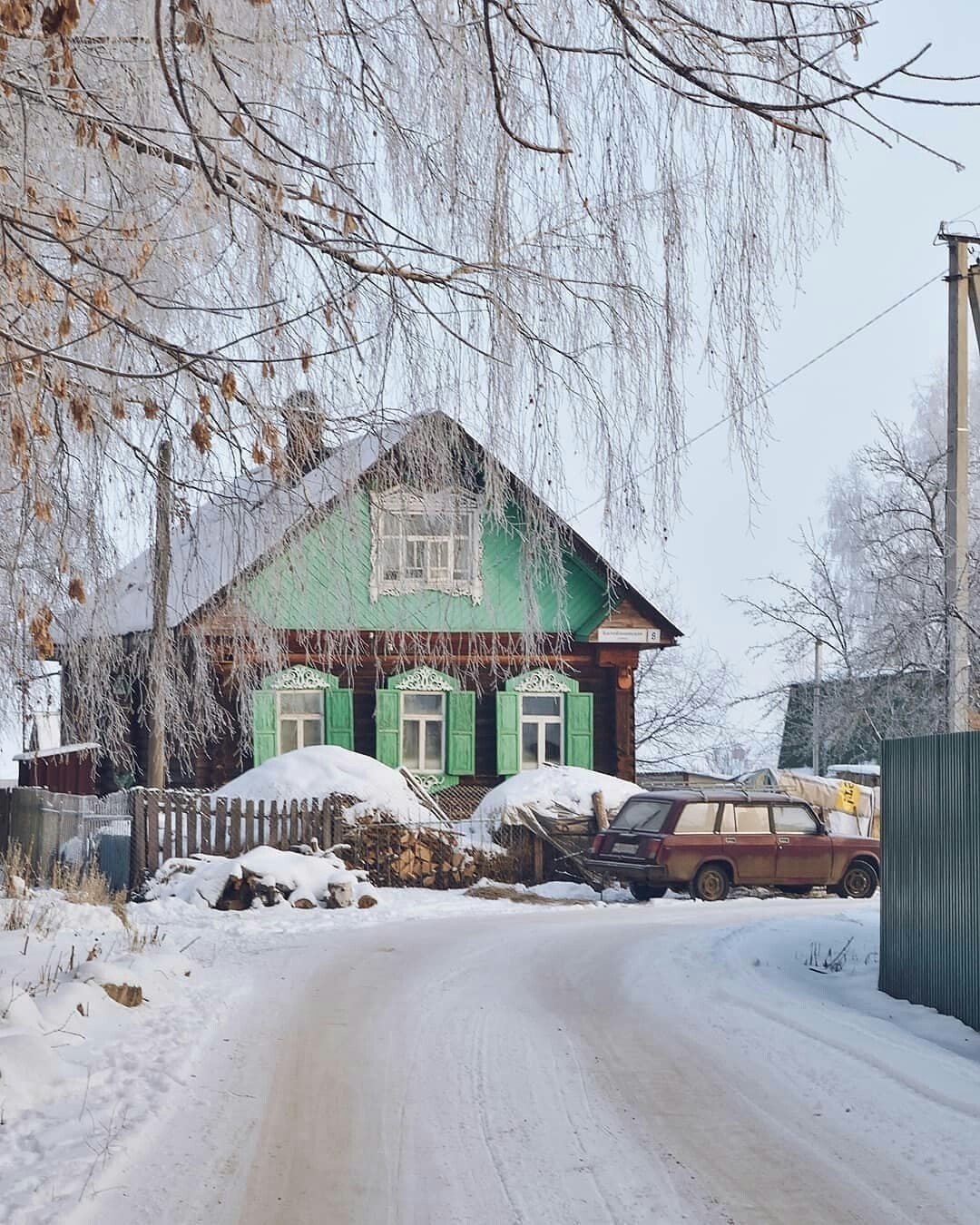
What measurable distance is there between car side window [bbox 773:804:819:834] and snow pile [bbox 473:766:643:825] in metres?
2.54

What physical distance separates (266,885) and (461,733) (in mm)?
11224

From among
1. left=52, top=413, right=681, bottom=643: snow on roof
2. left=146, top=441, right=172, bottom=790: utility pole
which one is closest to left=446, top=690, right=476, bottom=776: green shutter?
left=146, top=441, right=172, bottom=790: utility pole

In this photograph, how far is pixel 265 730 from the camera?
1156 inches

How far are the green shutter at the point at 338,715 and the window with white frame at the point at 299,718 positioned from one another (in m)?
0.29

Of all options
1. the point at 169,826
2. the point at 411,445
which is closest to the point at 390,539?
the point at 411,445

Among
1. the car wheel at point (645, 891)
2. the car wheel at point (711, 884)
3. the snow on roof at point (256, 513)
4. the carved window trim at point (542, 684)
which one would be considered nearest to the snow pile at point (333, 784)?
the car wheel at point (645, 891)

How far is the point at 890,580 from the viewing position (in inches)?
1074

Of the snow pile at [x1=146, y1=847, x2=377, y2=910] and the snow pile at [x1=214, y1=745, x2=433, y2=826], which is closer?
the snow pile at [x1=146, y1=847, x2=377, y2=910]

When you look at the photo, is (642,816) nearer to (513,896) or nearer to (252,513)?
(513,896)

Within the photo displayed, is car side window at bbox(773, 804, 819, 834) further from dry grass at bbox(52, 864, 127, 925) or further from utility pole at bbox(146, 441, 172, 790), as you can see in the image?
utility pole at bbox(146, 441, 172, 790)

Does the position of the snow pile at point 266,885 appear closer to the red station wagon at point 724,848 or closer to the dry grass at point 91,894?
the dry grass at point 91,894

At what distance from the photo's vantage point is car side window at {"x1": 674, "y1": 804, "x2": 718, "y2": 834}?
74.1 feet

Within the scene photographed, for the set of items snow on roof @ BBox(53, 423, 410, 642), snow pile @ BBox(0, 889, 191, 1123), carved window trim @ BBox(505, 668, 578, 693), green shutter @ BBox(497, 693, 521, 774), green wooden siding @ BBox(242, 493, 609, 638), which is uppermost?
snow on roof @ BBox(53, 423, 410, 642)

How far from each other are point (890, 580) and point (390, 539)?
20853 mm
